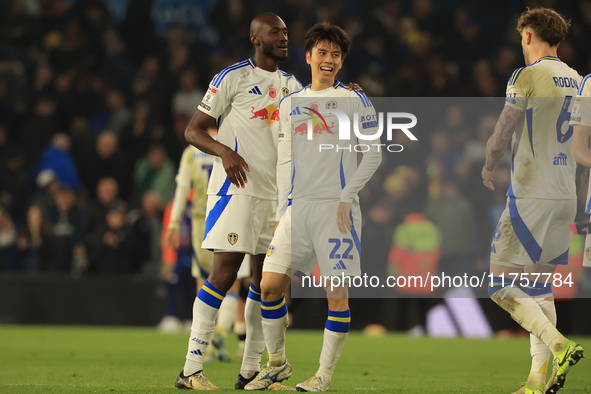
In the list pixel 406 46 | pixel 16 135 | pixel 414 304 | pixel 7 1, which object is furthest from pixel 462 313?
pixel 7 1

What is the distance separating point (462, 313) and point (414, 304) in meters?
0.78

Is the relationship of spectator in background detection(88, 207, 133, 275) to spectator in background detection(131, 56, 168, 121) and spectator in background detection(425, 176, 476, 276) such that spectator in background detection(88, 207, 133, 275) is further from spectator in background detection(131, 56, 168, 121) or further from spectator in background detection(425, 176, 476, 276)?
spectator in background detection(425, 176, 476, 276)

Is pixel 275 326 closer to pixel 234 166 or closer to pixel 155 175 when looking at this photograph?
pixel 234 166

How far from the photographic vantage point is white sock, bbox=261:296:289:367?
5.32 m

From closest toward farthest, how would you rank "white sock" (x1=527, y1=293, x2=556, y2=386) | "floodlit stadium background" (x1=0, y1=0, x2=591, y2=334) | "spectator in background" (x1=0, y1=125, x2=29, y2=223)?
1. "white sock" (x1=527, y1=293, x2=556, y2=386)
2. "floodlit stadium background" (x1=0, y1=0, x2=591, y2=334)
3. "spectator in background" (x1=0, y1=125, x2=29, y2=223)

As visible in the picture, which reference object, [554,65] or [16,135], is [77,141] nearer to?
[16,135]

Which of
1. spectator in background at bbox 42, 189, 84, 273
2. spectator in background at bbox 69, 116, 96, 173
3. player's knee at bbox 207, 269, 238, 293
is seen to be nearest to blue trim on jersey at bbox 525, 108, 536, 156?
player's knee at bbox 207, 269, 238, 293

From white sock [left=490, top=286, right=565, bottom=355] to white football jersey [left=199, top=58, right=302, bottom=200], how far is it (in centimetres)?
173

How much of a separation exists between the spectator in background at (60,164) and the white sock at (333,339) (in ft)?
29.9

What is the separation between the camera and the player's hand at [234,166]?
5.35 metres

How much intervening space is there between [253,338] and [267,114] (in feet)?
5.19

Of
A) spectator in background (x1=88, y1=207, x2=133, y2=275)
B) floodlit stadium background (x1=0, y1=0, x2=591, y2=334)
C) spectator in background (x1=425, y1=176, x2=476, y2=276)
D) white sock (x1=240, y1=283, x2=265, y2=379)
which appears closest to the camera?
white sock (x1=240, y1=283, x2=265, y2=379)

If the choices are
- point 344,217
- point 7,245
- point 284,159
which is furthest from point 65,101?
point 344,217

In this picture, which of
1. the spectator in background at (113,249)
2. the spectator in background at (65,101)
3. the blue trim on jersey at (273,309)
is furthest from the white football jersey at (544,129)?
the spectator in background at (65,101)
